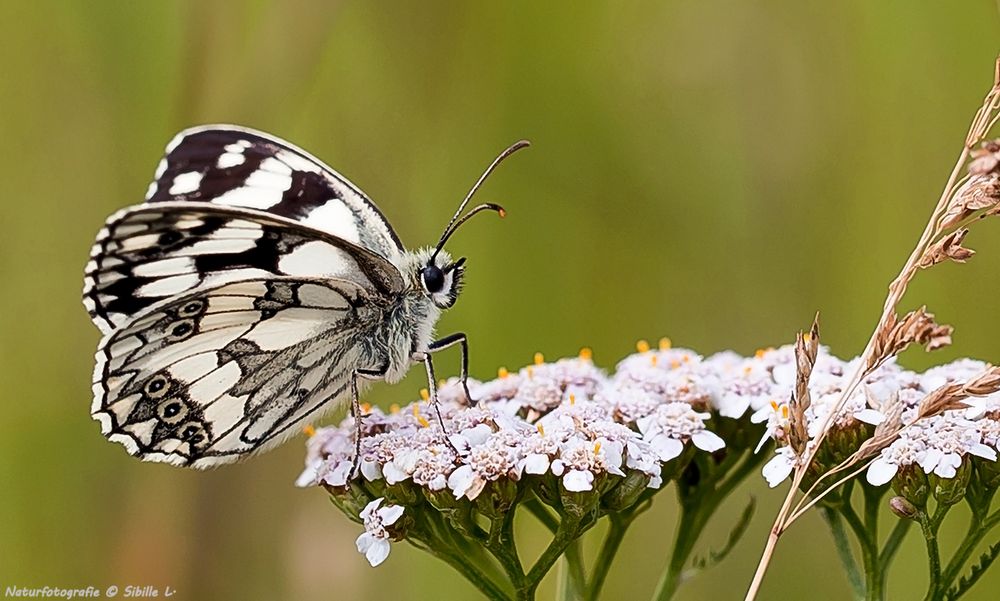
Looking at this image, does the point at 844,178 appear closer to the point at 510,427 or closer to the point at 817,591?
the point at 817,591

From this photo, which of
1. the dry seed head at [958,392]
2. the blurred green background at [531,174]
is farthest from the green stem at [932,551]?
the blurred green background at [531,174]

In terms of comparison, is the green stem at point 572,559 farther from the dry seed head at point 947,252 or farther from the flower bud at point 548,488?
the dry seed head at point 947,252

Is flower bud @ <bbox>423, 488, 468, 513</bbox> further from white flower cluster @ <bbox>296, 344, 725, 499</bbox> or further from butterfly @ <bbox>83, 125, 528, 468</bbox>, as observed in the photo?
butterfly @ <bbox>83, 125, 528, 468</bbox>

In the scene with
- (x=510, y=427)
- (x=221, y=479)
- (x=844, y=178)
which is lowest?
(x=221, y=479)

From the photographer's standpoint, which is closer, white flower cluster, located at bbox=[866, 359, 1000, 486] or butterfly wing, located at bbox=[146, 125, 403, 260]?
white flower cluster, located at bbox=[866, 359, 1000, 486]

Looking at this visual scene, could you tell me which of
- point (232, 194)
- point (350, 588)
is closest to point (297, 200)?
point (232, 194)

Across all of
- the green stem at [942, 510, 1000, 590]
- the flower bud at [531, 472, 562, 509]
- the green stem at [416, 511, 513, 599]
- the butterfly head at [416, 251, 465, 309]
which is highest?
the butterfly head at [416, 251, 465, 309]

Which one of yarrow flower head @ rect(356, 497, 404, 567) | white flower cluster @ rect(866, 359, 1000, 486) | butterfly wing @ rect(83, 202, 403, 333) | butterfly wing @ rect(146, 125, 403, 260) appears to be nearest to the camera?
white flower cluster @ rect(866, 359, 1000, 486)

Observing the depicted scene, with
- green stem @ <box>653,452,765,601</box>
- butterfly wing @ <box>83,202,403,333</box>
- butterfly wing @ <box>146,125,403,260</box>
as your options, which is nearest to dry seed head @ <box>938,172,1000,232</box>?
green stem @ <box>653,452,765,601</box>
